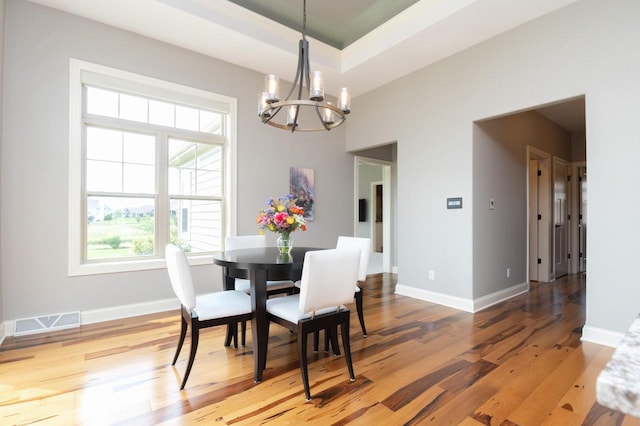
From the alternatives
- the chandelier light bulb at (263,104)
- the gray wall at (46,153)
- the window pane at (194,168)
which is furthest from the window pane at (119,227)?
the chandelier light bulb at (263,104)

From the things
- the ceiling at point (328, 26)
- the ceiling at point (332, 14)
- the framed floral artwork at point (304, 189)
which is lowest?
the framed floral artwork at point (304, 189)

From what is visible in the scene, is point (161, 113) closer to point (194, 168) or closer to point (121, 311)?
point (194, 168)

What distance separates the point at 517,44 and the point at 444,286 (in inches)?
110

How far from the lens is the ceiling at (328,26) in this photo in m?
3.08

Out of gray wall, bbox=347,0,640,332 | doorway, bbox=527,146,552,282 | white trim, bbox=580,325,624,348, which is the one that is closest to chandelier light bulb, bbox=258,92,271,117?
gray wall, bbox=347,0,640,332

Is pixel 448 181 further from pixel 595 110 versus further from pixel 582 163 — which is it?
pixel 582 163

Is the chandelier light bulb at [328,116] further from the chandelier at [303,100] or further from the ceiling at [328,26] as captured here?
the ceiling at [328,26]

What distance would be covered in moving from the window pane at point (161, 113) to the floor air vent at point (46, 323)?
2222 millimetres

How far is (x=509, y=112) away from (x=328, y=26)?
234 centimetres

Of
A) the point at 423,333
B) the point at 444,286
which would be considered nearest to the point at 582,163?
the point at 444,286

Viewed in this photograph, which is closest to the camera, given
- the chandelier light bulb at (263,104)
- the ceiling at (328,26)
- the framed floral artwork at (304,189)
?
the chandelier light bulb at (263,104)

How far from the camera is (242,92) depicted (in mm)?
4254

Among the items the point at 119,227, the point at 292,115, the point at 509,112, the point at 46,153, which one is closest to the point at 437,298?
the point at 509,112

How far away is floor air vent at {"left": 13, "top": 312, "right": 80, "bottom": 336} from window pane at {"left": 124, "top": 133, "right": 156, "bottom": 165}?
67.1 inches
